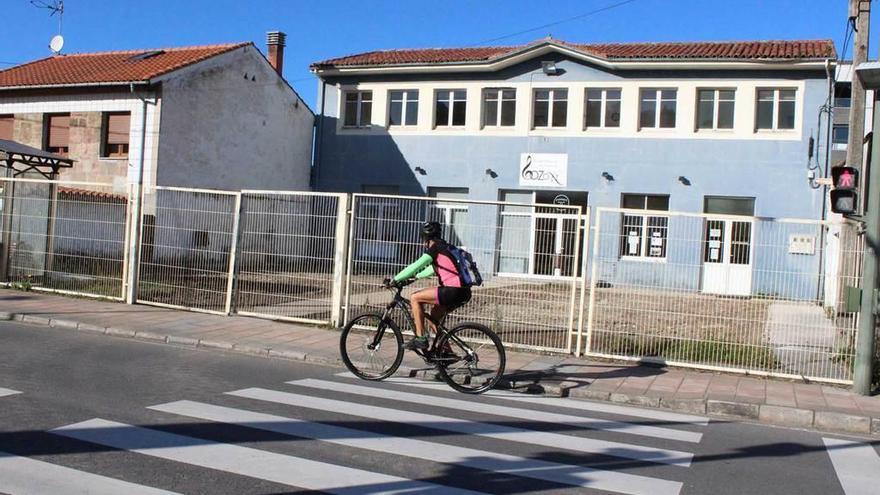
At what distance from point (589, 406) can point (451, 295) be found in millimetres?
1881

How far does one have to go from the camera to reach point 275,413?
663 cm

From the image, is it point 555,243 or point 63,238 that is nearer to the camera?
point 555,243

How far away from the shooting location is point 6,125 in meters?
24.0

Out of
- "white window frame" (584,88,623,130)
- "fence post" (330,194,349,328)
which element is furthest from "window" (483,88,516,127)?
"fence post" (330,194,349,328)

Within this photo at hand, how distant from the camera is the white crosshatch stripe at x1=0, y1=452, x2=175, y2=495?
4441 millimetres

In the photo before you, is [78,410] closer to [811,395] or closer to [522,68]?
[811,395]

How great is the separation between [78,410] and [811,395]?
7609 mm

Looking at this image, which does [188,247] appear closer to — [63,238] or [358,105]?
[63,238]

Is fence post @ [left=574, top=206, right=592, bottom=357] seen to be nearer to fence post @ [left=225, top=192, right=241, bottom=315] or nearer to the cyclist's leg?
the cyclist's leg

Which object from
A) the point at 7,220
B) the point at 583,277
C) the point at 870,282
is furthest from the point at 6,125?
the point at 870,282

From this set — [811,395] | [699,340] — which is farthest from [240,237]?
[811,395]

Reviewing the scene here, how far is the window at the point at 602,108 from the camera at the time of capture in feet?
79.4

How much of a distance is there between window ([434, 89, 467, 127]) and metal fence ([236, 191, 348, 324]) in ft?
47.1

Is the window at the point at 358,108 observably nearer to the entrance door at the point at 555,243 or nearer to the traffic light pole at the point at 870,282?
the entrance door at the point at 555,243
